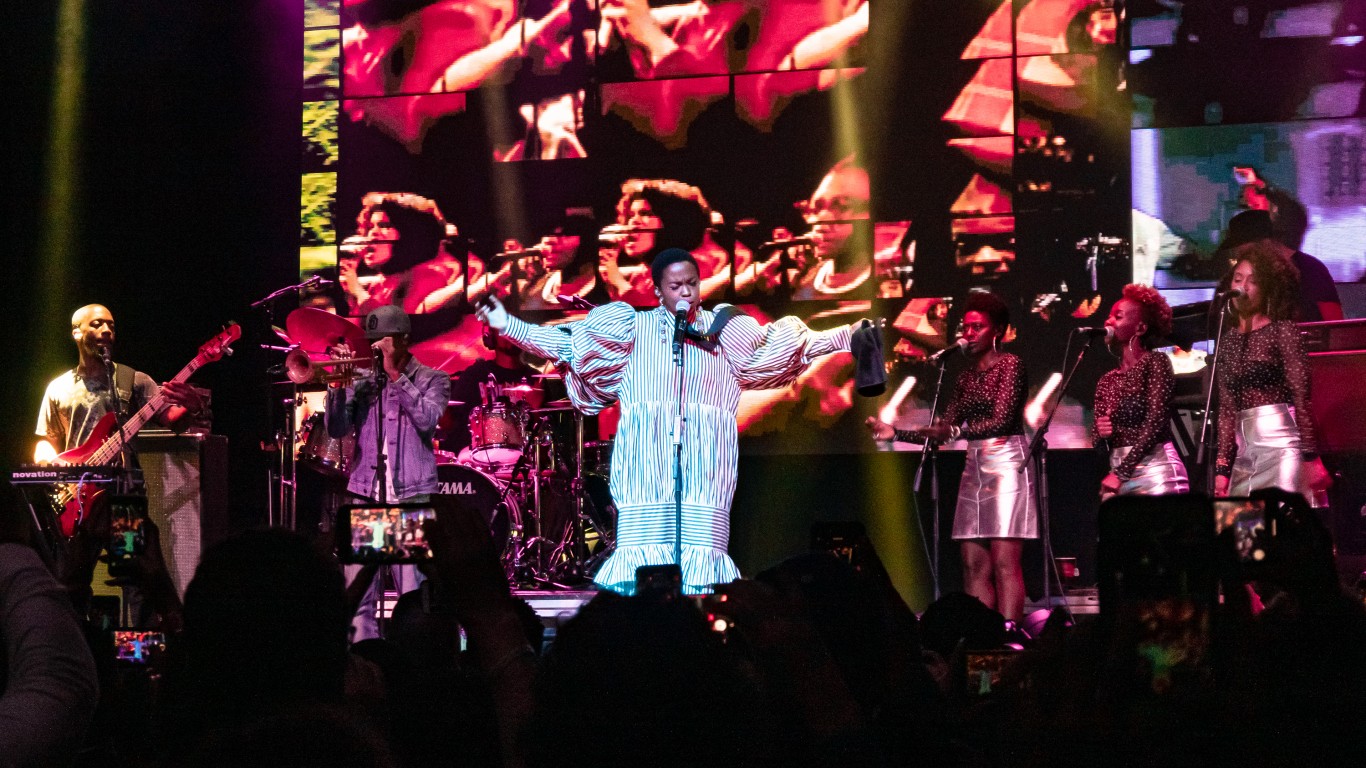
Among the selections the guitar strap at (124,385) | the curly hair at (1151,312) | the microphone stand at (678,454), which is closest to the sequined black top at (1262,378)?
the curly hair at (1151,312)

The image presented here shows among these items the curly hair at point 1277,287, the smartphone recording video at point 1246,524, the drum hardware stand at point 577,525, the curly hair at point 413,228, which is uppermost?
the curly hair at point 413,228

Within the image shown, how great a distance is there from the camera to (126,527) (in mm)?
2438

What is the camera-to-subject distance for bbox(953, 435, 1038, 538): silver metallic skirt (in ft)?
21.6

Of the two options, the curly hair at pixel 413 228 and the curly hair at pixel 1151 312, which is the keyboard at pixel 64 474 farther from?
the curly hair at pixel 1151 312

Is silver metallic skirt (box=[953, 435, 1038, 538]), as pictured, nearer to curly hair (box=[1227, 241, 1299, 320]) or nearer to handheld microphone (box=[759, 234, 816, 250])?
curly hair (box=[1227, 241, 1299, 320])

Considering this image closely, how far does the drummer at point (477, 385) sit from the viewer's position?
10039mm

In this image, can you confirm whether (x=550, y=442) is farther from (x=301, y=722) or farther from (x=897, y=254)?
(x=301, y=722)

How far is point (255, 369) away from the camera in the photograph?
10.2 m

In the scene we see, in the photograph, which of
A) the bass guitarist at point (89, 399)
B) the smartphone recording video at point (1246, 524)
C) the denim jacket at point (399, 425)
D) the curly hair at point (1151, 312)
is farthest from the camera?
the bass guitarist at point (89, 399)

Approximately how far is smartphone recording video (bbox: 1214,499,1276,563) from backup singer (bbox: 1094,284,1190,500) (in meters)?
4.38

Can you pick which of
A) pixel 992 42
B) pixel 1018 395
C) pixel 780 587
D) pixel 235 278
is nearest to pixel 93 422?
pixel 235 278

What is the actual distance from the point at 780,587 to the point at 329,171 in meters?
9.12

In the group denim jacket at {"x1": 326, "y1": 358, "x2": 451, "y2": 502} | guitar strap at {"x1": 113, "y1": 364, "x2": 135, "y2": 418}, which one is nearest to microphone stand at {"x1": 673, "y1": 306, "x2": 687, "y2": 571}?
denim jacket at {"x1": 326, "y1": 358, "x2": 451, "y2": 502}

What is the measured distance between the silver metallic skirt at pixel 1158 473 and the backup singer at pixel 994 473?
1.61 ft
